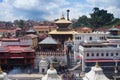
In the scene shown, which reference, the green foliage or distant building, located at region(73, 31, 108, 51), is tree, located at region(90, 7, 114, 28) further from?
distant building, located at region(73, 31, 108, 51)

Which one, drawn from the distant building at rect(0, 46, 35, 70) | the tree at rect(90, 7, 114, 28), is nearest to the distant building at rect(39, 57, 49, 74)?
the distant building at rect(0, 46, 35, 70)

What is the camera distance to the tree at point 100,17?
8356cm

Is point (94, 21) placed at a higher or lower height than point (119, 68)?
higher

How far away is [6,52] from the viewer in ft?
133

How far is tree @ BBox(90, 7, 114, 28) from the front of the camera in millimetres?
83562

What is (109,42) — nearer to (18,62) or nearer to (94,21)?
(18,62)

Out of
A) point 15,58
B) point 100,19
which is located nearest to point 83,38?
point 15,58

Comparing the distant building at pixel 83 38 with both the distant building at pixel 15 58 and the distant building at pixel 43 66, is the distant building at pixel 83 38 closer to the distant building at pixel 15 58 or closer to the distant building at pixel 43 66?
the distant building at pixel 43 66

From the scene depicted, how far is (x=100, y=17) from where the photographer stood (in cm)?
8400

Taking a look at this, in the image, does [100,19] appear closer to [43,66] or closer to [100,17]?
[100,17]

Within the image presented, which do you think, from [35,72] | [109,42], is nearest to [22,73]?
[35,72]

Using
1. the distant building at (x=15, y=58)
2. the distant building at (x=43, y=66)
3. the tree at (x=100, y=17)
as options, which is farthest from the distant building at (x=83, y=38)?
the tree at (x=100, y=17)

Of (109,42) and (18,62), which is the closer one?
(18,62)

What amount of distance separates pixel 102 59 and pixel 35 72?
7.83 m
